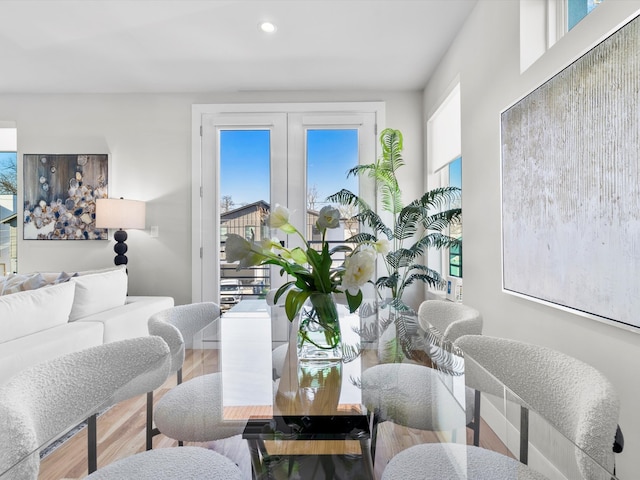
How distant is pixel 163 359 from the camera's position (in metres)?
1.22

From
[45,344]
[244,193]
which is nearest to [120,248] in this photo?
[244,193]

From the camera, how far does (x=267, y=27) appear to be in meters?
2.76

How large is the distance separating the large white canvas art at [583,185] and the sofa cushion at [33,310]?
102 inches

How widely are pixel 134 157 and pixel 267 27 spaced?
2.18 meters

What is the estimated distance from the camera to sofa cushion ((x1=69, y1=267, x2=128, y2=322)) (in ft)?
8.34

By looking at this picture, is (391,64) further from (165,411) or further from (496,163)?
(165,411)

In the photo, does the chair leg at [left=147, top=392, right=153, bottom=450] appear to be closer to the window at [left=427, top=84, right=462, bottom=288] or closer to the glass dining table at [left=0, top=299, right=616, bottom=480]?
the glass dining table at [left=0, top=299, right=616, bottom=480]

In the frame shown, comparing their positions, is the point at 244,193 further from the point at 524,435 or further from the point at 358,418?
the point at 524,435

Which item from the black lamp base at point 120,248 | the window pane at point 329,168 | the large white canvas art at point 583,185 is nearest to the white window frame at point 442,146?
the window pane at point 329,168

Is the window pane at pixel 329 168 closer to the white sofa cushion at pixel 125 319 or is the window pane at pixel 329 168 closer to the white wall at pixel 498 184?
the white wall at pixel 498 184

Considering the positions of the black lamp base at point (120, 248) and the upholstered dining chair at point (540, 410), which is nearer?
the upholstered dining chair at point (540, 410)

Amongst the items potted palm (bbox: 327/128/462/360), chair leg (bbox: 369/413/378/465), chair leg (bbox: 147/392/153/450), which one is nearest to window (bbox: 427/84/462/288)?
potted palm (bbox: 327/128/462/360)

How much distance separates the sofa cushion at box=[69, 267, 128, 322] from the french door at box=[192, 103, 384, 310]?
1.04 metres

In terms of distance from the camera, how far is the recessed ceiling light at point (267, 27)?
8.96 feet
